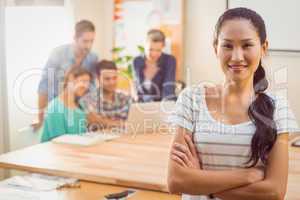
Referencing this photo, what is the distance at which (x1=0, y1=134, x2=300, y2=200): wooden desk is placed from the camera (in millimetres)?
2195

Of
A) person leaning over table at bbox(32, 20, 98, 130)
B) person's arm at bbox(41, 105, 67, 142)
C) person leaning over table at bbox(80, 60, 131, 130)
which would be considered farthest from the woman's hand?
person leaning over table at bbox(32, 20, 98, 130)

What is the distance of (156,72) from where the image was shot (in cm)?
461

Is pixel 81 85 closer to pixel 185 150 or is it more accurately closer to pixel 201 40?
pixel 201 40

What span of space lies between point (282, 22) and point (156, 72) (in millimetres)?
1283

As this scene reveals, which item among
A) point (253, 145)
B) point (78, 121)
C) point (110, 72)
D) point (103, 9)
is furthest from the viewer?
point (103, 9)

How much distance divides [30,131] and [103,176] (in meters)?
2.00

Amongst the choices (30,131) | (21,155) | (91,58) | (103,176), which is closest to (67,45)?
(91,58)

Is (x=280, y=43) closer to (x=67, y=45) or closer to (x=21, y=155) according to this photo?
(x=67, y=45)

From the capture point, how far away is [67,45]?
427 centimetres

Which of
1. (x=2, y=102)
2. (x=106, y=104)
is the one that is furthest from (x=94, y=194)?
(x=2, y=102)

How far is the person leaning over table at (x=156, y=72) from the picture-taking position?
4531mm

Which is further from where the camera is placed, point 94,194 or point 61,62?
point 61,62

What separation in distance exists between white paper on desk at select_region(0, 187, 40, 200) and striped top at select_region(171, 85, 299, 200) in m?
0.82

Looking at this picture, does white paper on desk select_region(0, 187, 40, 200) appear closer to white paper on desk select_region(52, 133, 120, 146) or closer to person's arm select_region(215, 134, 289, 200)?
white paper on desk select_region(52, 133, 120, 146)
